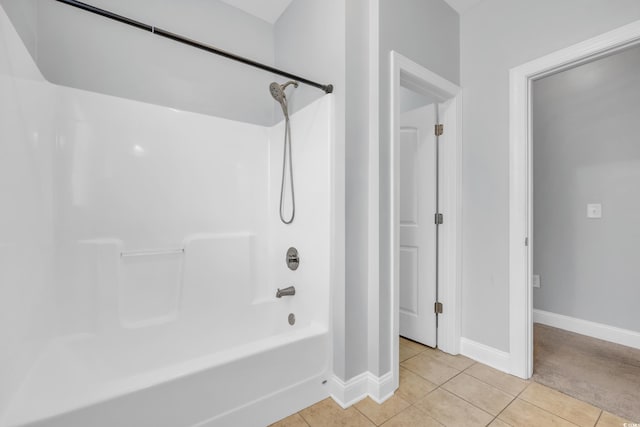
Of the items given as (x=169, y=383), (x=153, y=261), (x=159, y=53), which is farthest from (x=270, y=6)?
(x=169, y=383)

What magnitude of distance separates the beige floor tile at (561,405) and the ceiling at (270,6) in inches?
101

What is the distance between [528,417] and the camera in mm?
1426

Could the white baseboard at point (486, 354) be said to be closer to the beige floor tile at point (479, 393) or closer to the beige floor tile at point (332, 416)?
the beige floor tile at point (479, 393)

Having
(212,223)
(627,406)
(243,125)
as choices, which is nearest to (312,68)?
(243,125)

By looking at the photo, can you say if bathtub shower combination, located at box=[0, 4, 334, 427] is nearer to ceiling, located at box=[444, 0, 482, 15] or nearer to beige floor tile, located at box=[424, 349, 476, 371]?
beige floor tile, located at box=[424, 349, 476, 371]

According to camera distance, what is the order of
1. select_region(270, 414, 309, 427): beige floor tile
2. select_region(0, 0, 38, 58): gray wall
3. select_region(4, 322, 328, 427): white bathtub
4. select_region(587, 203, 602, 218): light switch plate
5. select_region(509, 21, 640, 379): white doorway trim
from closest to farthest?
select_region(4, 322, 328, 427): white bathtub, select_region(0, 0, 38, 58): gray wall, select_region(270, 414, 309, 427): beige floor tile, select_region(509, 21, 640, 379): white doorway trim, select_region(587, 203, 602, 218): light switch plate

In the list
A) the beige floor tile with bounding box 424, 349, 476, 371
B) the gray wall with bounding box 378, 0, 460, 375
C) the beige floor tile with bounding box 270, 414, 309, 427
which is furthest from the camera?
the beige floor tile with bounding box 424, 349, 476, 371

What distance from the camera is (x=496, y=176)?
1.91 meters

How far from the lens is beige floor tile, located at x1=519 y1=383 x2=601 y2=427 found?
141 cm

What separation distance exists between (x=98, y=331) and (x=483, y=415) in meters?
2.10

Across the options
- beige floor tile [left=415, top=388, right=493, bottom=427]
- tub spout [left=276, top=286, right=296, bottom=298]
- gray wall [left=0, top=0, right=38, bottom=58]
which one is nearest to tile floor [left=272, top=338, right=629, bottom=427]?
beige floor tile [left=415, top=388, right=493, bottom=427]

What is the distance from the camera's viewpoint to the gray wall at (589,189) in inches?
86.9

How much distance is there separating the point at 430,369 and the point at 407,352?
0.26m

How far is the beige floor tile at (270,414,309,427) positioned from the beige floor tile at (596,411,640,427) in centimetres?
143
